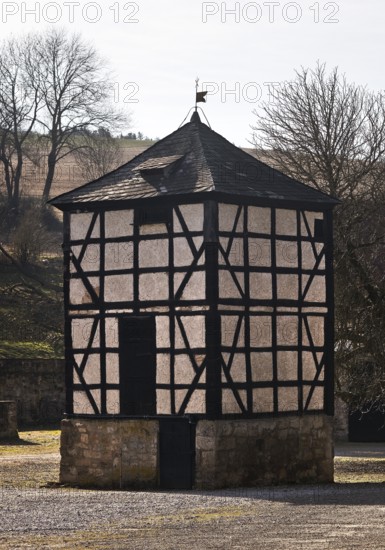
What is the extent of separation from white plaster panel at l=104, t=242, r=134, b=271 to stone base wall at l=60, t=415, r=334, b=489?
319cm

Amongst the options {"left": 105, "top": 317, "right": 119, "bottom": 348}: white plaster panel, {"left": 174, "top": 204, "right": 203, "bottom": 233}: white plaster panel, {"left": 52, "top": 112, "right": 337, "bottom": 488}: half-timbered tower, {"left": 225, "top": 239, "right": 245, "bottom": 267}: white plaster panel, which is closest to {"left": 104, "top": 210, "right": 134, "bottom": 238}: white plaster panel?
{"left": 52, "top": 112, "right": 337, "bottom": 488}: half-timbered tower

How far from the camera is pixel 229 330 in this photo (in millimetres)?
27797

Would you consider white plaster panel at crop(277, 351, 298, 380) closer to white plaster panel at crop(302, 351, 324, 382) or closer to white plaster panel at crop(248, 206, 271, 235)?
white plaster panel at crop(302, 351, 324, 382)

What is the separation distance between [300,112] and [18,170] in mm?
32182

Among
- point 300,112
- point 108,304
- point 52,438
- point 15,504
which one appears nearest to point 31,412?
point 52,438

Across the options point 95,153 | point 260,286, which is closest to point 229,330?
point 260,286

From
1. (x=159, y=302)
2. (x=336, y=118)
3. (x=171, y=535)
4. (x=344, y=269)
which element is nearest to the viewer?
(x=171, y=535)

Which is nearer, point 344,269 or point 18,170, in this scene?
point 344,269

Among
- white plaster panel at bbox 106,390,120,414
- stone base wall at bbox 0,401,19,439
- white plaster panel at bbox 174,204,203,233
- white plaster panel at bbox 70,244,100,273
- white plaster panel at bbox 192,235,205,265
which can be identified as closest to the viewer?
white plaster panel at bbox 192,235,205,265

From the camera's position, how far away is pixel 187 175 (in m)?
28.6

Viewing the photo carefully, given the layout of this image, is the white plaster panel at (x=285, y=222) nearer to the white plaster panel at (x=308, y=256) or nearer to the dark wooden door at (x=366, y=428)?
the white plaster panel at (x=308, y=256)

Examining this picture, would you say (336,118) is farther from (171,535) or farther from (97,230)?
(171,535)

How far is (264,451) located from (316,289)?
3807 millimetres

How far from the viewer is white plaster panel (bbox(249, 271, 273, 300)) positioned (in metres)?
28.3
